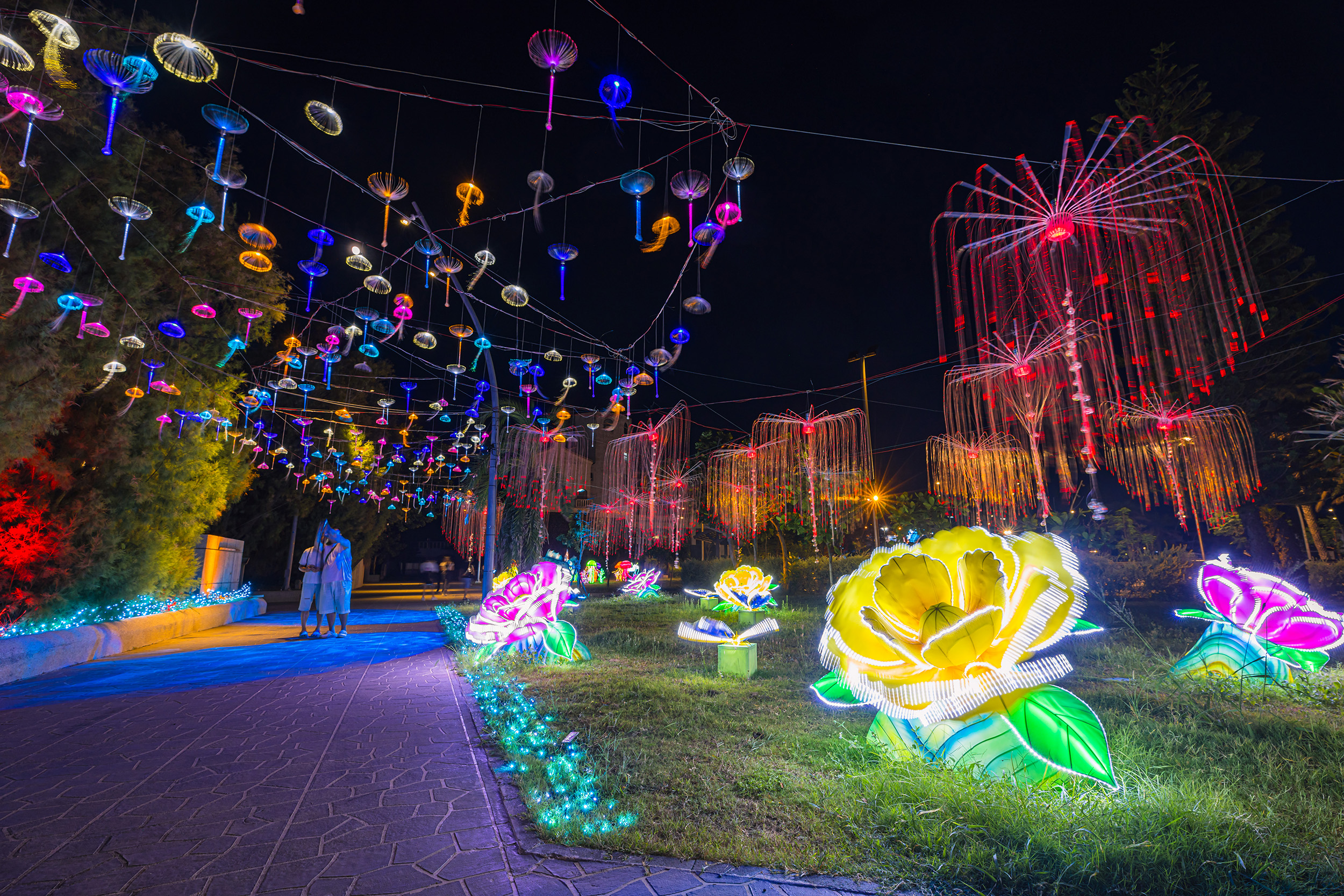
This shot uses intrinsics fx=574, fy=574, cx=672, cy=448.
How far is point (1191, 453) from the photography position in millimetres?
17375

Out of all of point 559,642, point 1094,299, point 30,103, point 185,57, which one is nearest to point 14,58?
point 30,103

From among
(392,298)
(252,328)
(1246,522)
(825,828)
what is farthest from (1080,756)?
(1246,522)

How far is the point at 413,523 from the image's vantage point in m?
40.2

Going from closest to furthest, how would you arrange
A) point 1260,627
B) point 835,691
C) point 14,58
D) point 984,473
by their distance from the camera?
point 835,691, point 14,58, point 1260,627, point 984,473

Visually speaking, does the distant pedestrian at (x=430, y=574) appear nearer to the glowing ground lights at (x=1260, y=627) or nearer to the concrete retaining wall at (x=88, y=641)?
the concrete retaining wall at (x=88, y=641)

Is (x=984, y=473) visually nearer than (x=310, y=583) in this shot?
No

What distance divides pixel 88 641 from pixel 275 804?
7.77 meters

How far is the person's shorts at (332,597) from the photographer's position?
11484 mm

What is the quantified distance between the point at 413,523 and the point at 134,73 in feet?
129

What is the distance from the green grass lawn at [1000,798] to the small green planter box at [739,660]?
1.11 metres

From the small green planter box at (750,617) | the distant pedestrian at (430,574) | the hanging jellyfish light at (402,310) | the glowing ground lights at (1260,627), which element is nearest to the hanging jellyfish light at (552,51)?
the hanging jellyfish light at (402,310)

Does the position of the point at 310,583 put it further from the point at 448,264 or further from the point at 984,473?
the point at 984,473

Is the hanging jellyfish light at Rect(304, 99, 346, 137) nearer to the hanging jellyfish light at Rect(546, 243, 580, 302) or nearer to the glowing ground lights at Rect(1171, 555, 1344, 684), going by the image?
the hanging jellyfish light at Rect(546, 243, 580, 302)

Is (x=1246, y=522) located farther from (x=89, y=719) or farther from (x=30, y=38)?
(x=30, y=38)
